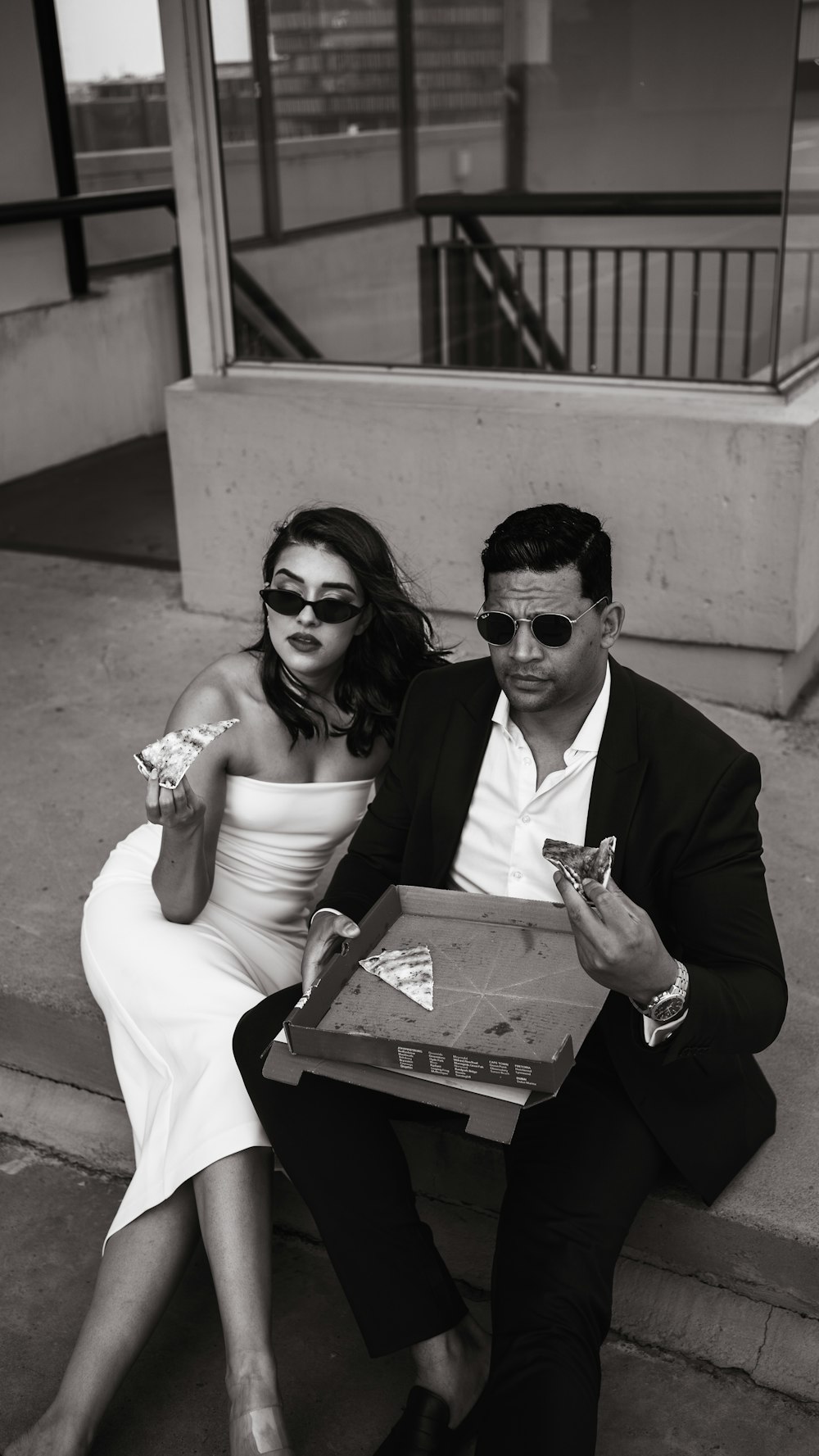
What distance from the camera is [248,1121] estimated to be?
2.35 metres

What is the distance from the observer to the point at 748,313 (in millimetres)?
4742

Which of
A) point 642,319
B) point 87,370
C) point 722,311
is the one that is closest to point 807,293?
point 722,311

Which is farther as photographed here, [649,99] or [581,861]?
[649,99]

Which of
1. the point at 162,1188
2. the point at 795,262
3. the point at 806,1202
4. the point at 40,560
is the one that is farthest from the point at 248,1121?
the point at 40,560

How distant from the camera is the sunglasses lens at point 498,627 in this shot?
7.55 feet

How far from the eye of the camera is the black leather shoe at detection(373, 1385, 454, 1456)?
6.92 ft

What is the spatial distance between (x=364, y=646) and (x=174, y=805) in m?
0.56

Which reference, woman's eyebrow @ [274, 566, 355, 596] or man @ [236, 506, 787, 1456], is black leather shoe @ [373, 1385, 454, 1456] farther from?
woman's eyebrow @ [274, 566, 355, 596]

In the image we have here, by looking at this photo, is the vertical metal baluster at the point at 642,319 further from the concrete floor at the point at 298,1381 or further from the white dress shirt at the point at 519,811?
the concrete floor at the point at 298,1381

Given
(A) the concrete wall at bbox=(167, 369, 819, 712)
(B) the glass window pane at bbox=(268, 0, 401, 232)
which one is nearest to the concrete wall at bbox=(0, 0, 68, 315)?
(B) the glass window pane at bbox=(268, 0, 401, 232)

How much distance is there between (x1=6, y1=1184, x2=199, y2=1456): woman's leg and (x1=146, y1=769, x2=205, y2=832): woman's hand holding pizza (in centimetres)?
63

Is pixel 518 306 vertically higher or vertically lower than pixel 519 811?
higher

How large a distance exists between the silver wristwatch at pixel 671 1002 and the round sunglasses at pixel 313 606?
950 millimetres

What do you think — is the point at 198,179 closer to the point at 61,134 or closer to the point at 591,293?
the point at 591,293
